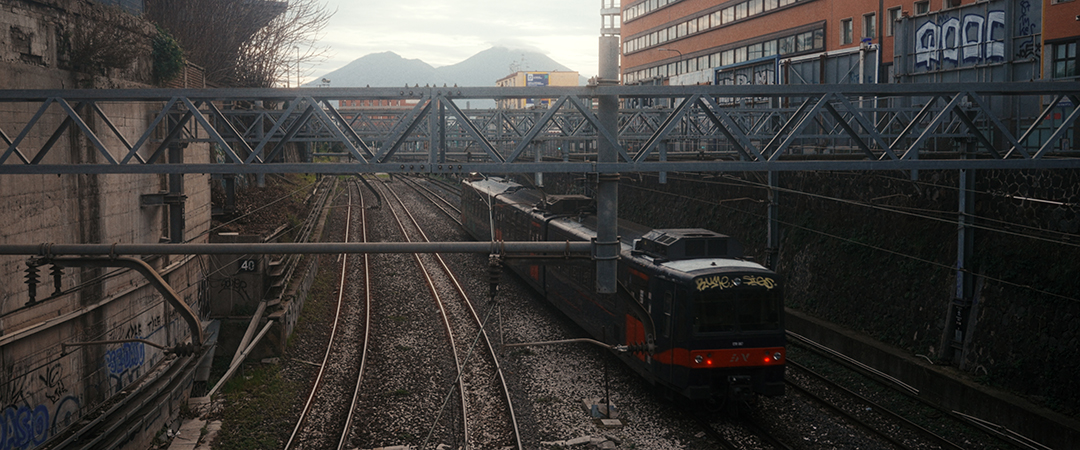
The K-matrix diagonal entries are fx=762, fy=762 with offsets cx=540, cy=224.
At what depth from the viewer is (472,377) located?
14.5 m

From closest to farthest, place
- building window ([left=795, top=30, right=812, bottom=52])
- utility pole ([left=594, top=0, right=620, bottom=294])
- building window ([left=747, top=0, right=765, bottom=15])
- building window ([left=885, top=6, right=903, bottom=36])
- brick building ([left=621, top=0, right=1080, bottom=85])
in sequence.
→ utility pole ([left=594, top=0, right=620, bottom=294]) < brick building ([left=621, top=0, right=1080, bottom=85]) < building window ([left=885, top=6, right=903, bottom=36]) < building window ([left=795, top=30, right=812, bottom=52]) < building window ([left=747, top=0, right=765, bottom=15])

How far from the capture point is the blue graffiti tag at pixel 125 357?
1299cm

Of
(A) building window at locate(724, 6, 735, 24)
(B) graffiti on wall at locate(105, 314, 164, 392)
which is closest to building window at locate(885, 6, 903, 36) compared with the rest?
(A) building window at locate(724, 6, 735, 24)

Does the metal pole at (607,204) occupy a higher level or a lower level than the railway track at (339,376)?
higher

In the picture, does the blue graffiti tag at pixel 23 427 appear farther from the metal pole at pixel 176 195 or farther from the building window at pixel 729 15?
the building window at pixel 729 15

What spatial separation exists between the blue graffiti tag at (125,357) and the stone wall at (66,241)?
0.04 metres

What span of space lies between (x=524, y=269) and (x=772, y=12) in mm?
27921

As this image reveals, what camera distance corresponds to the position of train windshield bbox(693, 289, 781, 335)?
11.6 m

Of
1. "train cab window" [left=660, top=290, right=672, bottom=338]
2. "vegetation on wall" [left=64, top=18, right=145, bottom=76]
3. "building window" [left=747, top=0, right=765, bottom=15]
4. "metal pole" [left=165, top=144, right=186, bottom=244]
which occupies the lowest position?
"train cab window" [left=660, top=290, right=672, bottom=338]

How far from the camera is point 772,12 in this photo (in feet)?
140

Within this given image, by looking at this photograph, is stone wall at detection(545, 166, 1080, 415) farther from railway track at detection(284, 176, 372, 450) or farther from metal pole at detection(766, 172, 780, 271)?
railway track at detection(284, 176, 372, 450)

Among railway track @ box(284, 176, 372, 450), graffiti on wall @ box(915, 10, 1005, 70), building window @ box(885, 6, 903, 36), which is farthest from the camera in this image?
building window @ box(885, 6, 903, 36)

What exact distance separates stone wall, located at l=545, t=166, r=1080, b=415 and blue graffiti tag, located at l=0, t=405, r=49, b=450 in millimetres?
9280

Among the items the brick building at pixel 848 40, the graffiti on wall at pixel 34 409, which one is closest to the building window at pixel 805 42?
the brick building at pixel 848 40
